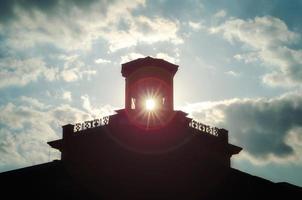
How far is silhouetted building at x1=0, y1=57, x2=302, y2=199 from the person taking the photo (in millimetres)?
29656

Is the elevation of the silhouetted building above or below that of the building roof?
below

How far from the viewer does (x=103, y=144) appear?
35.1 meters

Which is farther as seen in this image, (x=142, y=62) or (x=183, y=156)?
(x=142, y=62)

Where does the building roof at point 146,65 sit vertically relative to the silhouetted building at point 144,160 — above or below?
above

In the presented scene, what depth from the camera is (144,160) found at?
3350cm

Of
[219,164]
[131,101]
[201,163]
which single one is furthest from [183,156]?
[131,101]

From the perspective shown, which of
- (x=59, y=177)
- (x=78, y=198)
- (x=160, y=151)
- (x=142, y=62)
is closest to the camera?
(x=78, y=198)

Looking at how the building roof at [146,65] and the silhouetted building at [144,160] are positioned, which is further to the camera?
the building roof at [146,65]

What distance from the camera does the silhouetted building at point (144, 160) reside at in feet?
97.3

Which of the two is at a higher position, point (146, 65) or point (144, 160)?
point (146, 65)

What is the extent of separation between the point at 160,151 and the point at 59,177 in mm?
8382

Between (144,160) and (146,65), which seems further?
(146,65)

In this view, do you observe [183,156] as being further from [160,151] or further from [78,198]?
[78,198]

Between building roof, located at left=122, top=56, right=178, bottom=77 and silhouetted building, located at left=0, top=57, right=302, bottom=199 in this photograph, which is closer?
silhouetted building, located at left=0, top=57, right=302, bottom=199
